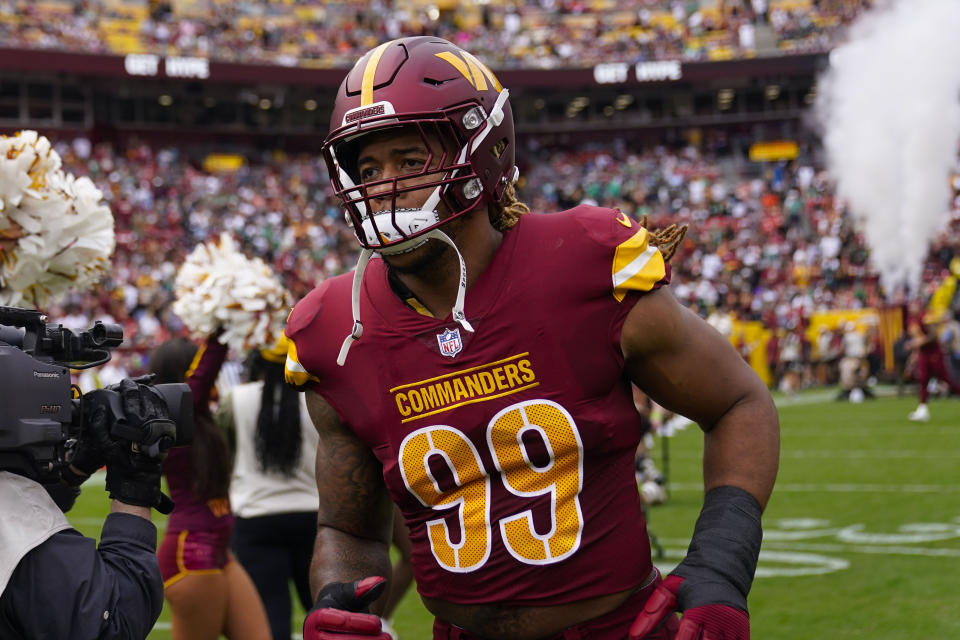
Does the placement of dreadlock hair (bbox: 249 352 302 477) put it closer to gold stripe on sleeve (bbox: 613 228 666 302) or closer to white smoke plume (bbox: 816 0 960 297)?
gold stripe on sleeve (bbox: 613 228 666 302)

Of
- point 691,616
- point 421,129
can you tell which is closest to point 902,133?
point 421,129

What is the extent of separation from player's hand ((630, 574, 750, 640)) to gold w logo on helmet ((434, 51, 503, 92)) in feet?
Answer: 3.66

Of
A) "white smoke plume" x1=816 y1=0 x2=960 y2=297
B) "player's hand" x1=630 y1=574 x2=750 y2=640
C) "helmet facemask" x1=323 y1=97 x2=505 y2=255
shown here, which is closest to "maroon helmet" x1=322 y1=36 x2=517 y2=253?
"helmet facemask" x1=323 y1=97 x2=505 y2=255

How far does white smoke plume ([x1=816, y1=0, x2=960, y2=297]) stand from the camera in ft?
74.6

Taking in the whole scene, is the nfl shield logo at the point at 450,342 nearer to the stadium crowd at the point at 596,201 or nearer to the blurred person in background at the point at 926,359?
the blurred person in background at the point at 926,359

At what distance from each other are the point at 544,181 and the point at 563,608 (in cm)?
3361

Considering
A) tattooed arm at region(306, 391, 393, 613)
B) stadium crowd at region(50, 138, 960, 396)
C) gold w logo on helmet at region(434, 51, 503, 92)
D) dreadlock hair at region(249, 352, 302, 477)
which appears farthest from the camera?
stadium crowd at region(50, 138, 960, 396)

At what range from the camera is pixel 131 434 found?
91.5 inches

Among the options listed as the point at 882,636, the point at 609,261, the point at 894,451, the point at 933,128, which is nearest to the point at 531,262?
the point at 609,261

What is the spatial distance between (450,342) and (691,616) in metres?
0.73

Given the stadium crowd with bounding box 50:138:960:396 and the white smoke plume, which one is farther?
the stadium crowd with bounding box 50:138:960:396

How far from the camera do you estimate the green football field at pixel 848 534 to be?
567 cm

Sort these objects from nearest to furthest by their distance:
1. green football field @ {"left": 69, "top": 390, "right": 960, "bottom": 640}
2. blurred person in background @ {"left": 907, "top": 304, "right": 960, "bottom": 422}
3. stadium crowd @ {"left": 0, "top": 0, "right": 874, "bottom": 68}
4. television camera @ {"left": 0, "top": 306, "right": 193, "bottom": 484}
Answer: television camera @ {"left": 0, "top": 306, "right": 193, "bottom": 484}
green football field @ {"left": 69, "top": 390, "right": 960, "bottom": 640}
blurred person in background @ {"left": 907, "top": 304, "right": 960, "bottom": 422}
stadium crowd @ {"left": 0, "top": 0, "right": 874, "bottom": 68}

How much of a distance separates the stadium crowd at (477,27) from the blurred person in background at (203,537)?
2947cm
